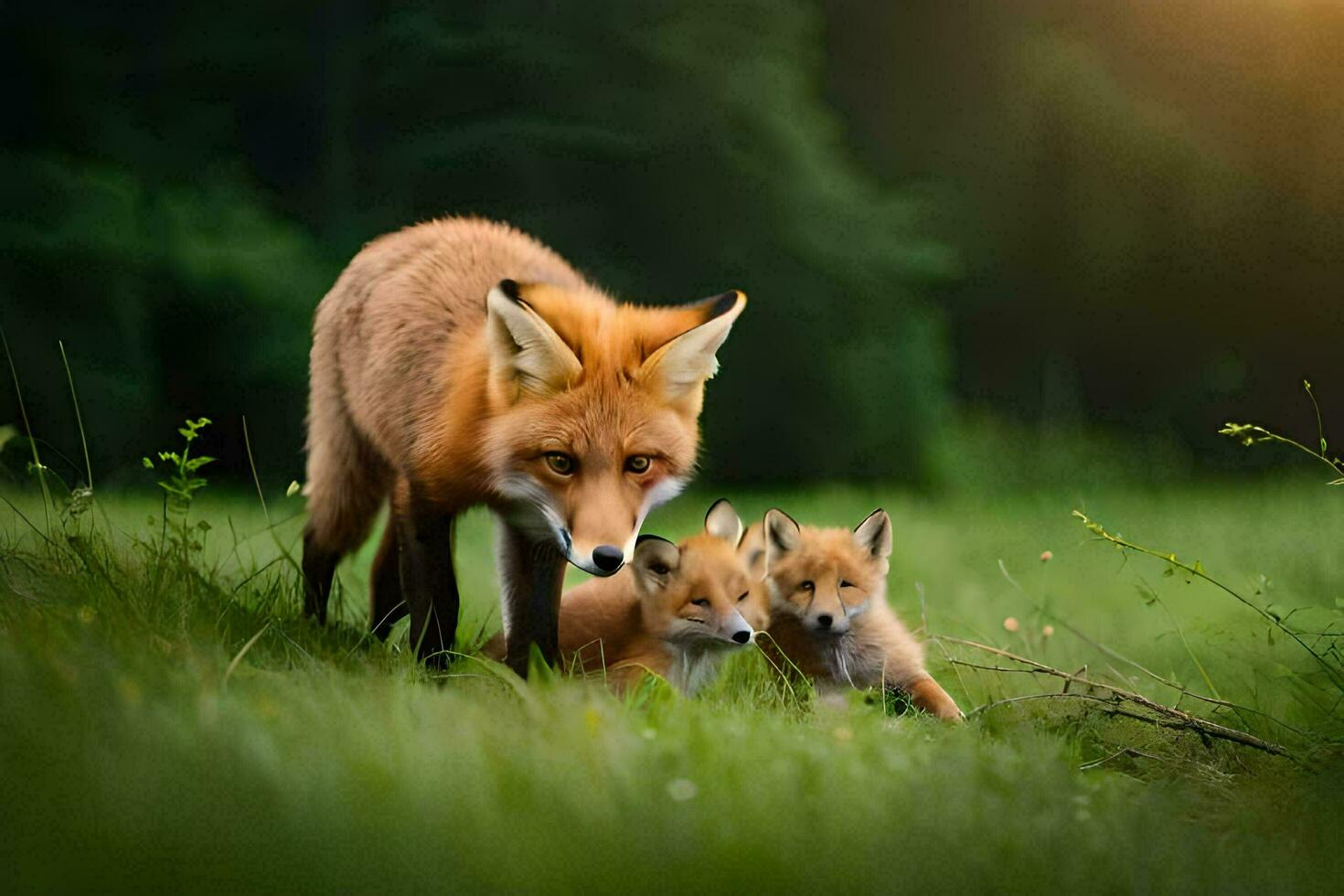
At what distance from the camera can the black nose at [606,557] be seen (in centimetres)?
238

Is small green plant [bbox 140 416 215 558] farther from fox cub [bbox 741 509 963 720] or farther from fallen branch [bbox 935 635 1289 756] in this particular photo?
fallen branch [bbox 935 635 1289 756]

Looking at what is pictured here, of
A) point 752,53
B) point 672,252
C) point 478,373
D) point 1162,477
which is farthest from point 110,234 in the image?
point 1162,477

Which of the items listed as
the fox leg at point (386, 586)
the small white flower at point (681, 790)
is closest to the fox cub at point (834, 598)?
the fox leg at point (386, 586)

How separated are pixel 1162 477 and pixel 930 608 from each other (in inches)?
107

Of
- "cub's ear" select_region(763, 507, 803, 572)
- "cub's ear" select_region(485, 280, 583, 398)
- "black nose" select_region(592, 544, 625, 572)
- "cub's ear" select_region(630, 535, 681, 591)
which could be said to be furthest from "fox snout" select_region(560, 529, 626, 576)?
"cub's ear" select_region(763, 507, 803, 572)

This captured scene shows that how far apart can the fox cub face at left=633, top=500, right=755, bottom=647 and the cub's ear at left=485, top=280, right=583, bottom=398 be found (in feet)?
1.86

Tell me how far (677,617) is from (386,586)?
970mm

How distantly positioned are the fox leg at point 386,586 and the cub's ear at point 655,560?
2.54 ft

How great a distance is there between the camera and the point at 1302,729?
9.20ft

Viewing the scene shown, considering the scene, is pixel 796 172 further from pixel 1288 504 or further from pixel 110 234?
pixel 110 234

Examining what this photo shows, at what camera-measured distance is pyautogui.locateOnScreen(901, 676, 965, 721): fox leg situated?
3.11 metres

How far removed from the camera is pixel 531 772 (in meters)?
1.81

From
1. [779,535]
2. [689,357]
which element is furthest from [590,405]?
[779,535]

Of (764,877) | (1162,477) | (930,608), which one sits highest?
(764,877)
